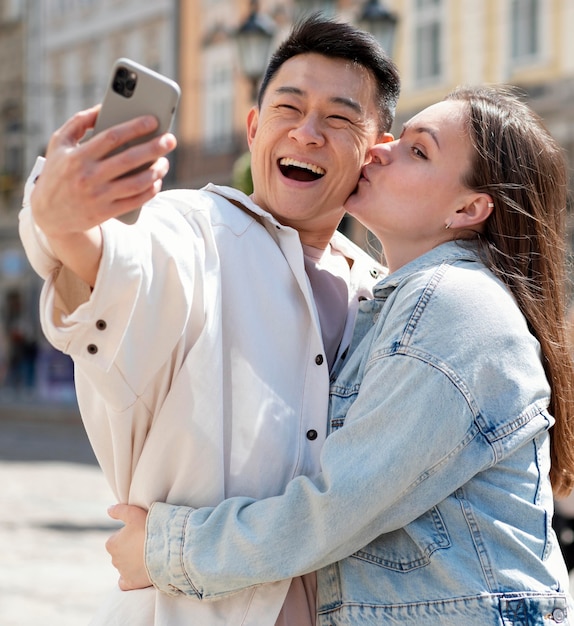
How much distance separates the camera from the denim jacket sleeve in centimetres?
193

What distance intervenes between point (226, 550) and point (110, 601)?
1.21 ft

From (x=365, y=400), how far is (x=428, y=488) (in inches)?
7.5

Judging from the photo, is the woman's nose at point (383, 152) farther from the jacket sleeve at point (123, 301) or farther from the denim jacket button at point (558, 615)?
the denim jacket button at point (558, 615)

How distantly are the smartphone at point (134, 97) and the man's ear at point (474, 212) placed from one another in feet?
2.72

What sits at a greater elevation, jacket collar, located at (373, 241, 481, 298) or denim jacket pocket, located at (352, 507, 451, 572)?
jacket collar, located at (373, 241, 481, 298)

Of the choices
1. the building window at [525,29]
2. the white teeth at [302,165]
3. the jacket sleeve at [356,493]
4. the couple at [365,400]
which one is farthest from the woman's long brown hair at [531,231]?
the building window at [525,29]

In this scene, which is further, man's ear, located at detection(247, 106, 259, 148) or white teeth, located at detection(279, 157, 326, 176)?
man's ear, located at detection(247, 106, 259, 148)

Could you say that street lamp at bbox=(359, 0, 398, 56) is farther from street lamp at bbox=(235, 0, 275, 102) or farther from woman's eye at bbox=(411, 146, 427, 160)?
woman's eye at bbox=(411, 146, 427, 160)

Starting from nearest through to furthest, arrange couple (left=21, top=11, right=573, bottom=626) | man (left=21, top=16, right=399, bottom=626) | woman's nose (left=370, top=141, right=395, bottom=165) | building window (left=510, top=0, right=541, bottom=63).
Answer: man (left=21, top=16, right=399, bottom=626) < couple (left=21, top=11, right=573, bottom=626) < woman's nose (left=370, top=141, right=395, bottom=165) < building window (left=510, top=0, right=541, bottom=63)

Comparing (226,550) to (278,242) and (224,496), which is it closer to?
(224,496)

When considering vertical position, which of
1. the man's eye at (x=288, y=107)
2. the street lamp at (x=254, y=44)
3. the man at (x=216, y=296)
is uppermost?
the man's eye at (x=288, y=107)

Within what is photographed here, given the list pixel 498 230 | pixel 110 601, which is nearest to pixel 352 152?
pixel 498 230

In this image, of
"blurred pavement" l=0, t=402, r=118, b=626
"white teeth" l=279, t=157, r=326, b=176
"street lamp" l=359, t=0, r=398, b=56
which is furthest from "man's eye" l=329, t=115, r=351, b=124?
"street lamp" l=359, t=0, r=398, b=56

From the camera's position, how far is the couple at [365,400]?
1922mm
